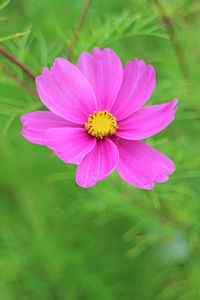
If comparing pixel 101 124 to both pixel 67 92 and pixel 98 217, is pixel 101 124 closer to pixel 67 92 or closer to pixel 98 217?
pixel 67 92

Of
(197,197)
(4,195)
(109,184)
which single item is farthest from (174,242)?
(4,195)

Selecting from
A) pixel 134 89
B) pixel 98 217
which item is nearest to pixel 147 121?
pixel 134 89

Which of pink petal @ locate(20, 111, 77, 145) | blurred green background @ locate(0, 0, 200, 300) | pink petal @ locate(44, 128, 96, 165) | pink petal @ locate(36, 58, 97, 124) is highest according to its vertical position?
blurred green background @ locate(0, 0, 200, 300)

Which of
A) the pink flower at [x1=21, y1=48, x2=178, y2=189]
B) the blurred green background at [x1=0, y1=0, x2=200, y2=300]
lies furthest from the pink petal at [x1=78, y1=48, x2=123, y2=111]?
the blurred green background at [x1=0, y1=0, x2=200, y2=300]

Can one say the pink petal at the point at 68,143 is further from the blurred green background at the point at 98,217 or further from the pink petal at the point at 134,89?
the blurred green background at the point at 98,217

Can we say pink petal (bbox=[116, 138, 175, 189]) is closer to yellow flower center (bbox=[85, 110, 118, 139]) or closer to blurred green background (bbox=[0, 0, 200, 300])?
yellow flower center (bbox=[85, 110, 118, 139])

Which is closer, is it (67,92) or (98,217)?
(67,92)

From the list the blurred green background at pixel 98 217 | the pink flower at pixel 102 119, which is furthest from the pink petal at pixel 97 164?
the blurred green background at pixel 98 217

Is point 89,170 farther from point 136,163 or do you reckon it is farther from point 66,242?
point 66,242
